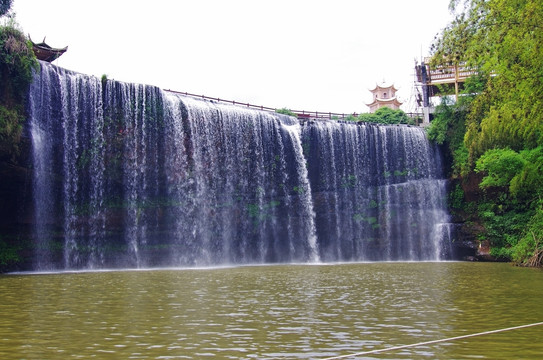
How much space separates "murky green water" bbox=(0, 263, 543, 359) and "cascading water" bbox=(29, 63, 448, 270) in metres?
13.8

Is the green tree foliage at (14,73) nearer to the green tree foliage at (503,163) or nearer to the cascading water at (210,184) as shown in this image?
the cascading water at (210,184)

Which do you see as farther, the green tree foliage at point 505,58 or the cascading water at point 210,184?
the cascading water at point 210,184

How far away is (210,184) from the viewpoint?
32562mm

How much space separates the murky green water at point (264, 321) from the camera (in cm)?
668

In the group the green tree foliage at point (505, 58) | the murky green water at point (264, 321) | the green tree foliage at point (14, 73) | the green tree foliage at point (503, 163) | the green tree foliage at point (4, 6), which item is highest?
the green tree foliage at point (4, 6)

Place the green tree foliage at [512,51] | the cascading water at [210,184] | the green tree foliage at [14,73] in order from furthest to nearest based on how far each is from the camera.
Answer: the cascading water at [210,184] < the green tree foliage at [14,73] < the green tree foliage at [512,51]

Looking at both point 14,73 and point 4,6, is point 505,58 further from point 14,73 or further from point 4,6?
point 4,6

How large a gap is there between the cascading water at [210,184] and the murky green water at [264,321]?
545 inches

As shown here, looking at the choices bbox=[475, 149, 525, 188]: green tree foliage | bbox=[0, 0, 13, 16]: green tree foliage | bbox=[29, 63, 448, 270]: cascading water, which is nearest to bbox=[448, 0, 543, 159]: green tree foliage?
bbox=[475, 149, 525, 188]: green tree foliage

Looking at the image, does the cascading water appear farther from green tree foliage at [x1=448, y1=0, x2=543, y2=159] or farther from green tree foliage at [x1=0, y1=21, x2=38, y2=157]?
green tree foliage at [x1=448, y1=0, x2=543, y2=159]

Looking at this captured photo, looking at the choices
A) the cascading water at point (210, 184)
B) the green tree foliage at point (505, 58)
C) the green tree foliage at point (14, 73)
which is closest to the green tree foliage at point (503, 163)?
the green tree foliage at point (505, 58)

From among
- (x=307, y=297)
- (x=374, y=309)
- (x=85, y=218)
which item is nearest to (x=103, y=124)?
(x=85, y=218)

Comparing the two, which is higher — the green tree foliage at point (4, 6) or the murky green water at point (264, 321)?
the green tree foliage at point (4, 6)

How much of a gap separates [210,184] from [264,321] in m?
24.1
